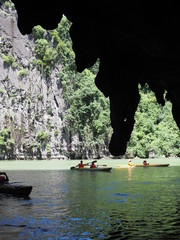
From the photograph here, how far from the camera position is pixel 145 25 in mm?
6746

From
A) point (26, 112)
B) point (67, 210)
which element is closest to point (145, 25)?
point (67, 210)

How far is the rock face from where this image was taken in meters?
82.1

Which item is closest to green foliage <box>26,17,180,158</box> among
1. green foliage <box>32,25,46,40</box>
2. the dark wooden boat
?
green foliage <box>32,25,46,40</box>

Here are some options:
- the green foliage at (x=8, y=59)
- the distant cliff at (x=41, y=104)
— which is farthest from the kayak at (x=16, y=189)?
the green foliage at (x=8, y=59)

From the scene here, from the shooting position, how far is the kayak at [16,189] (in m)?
24.8

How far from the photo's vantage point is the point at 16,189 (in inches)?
985

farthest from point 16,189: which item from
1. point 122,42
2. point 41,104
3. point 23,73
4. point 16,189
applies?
point 23,73

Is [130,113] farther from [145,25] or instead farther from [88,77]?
[88,77]

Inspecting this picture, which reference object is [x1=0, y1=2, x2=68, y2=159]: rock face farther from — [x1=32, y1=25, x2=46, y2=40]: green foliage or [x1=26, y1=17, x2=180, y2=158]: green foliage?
[x1=32, y1=25, x2=46, y2=40]: green foliage

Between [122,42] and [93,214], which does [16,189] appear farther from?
[122,42]

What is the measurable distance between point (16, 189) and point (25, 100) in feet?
200

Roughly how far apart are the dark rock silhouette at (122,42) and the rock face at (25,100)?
7250 centimetres

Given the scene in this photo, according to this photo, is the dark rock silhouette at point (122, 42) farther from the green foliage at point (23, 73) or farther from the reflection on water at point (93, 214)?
the green foliage at point (23, 73)

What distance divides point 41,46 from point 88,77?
1251cm
